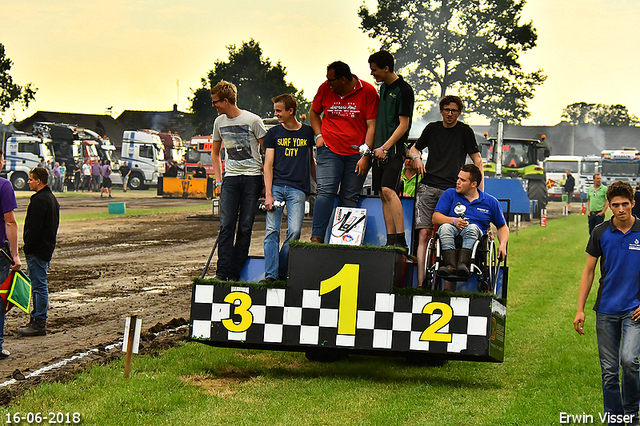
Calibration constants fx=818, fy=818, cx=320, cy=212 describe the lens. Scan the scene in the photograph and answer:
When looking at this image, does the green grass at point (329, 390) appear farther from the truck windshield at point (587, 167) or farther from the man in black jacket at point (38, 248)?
the truck windshield at point (587, 167)

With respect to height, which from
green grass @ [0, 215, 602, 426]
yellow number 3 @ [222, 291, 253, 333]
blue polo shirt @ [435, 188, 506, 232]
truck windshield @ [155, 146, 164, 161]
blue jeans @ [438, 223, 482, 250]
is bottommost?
green grass @ [0, 215, 602, 426]

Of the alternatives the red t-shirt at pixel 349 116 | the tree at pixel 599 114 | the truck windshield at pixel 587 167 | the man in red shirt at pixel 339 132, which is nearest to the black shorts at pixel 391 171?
the man in red shirt at pixel 339 132

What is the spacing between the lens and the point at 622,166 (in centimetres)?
4934

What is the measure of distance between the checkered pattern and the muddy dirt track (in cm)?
136

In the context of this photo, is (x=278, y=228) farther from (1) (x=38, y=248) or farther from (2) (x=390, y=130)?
(1) (x=38, y=248)

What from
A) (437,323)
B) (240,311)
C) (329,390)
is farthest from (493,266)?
(240,311)

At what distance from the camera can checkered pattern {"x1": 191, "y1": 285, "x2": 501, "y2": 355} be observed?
6.62 m

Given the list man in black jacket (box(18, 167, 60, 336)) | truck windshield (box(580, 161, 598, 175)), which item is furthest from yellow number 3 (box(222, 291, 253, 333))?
truck windshield (box(580, 161, 598, 175))

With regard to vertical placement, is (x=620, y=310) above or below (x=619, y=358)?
above

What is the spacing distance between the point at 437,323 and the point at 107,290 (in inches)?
273

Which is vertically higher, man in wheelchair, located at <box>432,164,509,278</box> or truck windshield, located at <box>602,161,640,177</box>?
truck windshield, located at <box>602,161,640,177</box>

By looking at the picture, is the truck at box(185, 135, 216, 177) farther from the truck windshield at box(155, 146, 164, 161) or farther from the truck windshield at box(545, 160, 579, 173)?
the truck windshield at box(545, 160, 579, 173)

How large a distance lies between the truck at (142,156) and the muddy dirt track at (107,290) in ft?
82.7

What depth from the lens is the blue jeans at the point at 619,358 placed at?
537 cm
